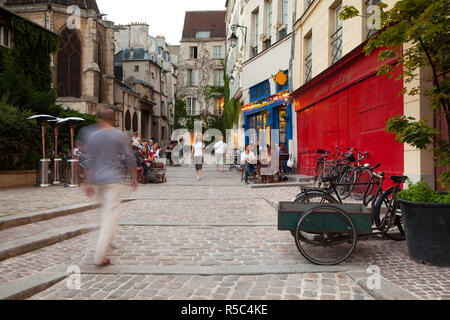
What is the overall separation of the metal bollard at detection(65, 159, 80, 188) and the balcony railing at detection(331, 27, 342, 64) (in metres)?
9.05


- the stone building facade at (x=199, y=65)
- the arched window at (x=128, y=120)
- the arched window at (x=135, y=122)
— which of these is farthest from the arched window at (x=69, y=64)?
the stone building facade at (x=199, y=65)

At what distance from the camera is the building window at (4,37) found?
17625mm

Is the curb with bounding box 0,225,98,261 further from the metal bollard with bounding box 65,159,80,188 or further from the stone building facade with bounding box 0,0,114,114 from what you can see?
the stone building facade with bounding box 0,0,114,114

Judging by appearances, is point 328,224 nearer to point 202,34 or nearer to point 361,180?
point 361,180

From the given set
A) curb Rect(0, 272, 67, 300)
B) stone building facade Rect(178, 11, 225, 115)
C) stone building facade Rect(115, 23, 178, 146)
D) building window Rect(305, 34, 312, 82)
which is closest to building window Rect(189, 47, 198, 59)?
stone building facade Rect(178, 11, 225, 115)

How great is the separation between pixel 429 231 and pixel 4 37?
2086 centimetres

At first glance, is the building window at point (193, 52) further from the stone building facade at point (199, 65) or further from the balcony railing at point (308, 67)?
the balcony railing at point (308, 67)

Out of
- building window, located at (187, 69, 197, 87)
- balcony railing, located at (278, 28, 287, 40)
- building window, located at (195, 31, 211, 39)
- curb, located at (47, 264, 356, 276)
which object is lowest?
curb, located at (47, 264, 356, 276)

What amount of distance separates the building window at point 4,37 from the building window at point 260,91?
1311cm

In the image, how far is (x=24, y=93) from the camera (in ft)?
45.3

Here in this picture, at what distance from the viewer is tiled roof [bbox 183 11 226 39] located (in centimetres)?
4753

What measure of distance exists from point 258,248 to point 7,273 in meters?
2.90
